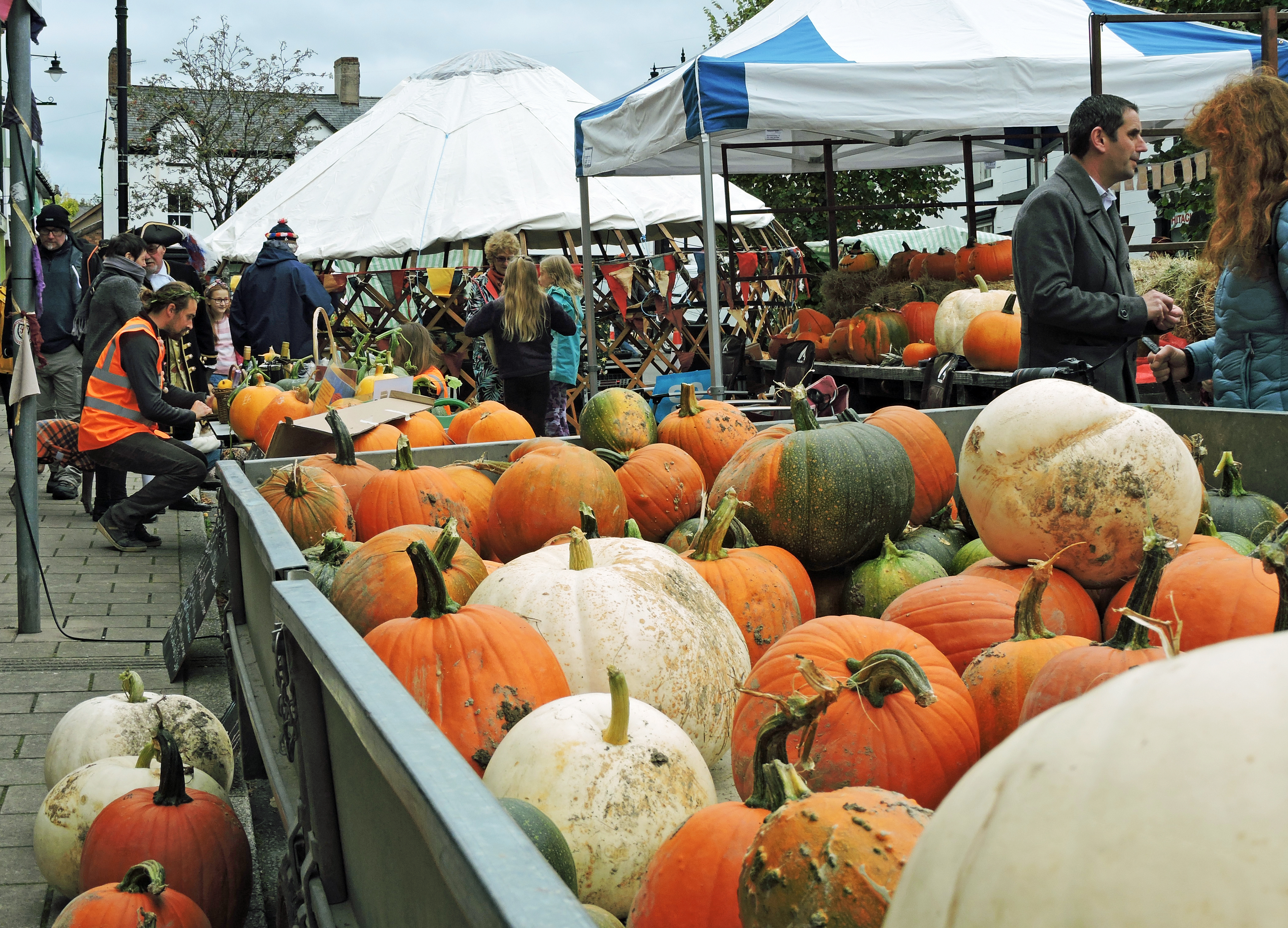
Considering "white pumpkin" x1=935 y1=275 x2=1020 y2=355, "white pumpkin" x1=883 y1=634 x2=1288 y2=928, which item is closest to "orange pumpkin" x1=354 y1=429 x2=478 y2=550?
"white pumpkin" x1=883 y1=634 x2=1288 y2=928

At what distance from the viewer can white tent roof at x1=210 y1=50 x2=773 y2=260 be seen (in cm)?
1356

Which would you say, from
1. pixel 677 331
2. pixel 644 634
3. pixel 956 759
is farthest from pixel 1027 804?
pixel 677 331

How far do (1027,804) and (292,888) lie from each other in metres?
1.45

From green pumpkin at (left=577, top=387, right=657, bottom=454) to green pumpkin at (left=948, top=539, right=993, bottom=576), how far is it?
43.3 inches

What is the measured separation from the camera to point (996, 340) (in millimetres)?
6016

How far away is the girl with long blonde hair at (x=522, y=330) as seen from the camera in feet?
27.3

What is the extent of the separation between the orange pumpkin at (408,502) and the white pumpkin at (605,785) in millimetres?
1319

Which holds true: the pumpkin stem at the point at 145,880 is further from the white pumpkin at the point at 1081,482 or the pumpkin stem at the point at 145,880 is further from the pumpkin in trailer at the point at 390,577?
the white pumpkin at the point at 1081,482

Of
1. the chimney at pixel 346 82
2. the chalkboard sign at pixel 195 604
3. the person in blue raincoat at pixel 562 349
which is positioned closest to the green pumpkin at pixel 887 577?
the chalkboard sign at pixel 195 604

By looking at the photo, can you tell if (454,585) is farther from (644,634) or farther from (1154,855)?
(1154,855)

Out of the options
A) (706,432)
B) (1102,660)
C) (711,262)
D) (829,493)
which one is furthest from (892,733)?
(711,262)

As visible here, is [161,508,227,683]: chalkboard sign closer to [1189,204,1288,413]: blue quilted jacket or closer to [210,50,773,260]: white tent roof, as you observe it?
[1189,204,1288,413]: blue quilted jacket

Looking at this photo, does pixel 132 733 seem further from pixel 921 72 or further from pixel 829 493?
pixel 921 72

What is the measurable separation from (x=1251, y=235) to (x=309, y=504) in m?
3.04
